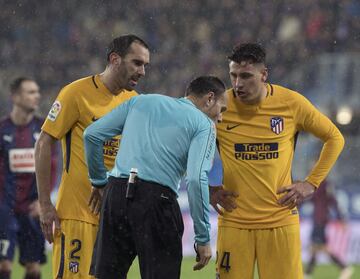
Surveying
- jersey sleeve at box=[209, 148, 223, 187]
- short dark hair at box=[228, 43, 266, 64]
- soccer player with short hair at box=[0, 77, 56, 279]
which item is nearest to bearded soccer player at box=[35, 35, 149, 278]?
short dark hair at box=[228, 43, 266, 64]

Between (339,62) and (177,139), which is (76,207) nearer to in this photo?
(177,139)

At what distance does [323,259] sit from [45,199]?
914 centimetres

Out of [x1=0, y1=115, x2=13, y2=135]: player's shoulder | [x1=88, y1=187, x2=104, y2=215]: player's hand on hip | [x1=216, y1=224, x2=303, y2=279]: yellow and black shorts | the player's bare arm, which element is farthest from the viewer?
[x1=0, y1=115, x2=13, y2=135]: player's shoulder

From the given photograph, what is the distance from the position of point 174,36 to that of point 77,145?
13712 millimetres

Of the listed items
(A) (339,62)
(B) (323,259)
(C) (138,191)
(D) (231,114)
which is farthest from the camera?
(A) (339,62)

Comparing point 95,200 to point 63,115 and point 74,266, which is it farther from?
point 63,115

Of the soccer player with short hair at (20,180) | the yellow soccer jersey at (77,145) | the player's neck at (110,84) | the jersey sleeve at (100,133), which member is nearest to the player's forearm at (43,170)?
the yellow soccer jersey at (77,145)

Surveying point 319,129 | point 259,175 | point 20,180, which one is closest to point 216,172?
point 20,180

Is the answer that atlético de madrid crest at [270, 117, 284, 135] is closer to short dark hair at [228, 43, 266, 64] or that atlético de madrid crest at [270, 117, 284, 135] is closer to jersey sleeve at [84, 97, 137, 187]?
short dark hair at [228, 43, 266, 64]

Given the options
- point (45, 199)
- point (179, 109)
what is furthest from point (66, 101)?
point (179, 109)

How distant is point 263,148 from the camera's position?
20.3 ft

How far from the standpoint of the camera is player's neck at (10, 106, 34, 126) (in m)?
9.16

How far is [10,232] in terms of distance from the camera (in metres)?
8.96

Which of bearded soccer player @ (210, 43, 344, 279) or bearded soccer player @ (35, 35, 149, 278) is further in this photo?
bearded soccer player @ (210, 43, 344, 279)
